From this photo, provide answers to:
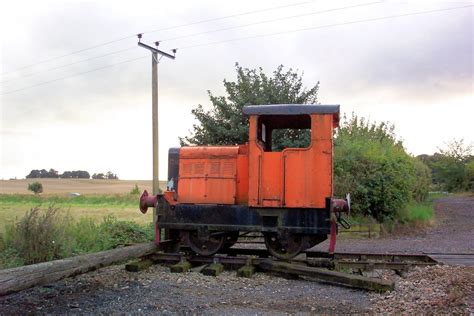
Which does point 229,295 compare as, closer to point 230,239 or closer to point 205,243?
point 205,243

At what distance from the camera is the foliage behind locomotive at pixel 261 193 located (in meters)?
8.53

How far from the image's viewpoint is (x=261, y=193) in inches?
343

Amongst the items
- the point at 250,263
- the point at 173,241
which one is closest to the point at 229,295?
the point at 250,263

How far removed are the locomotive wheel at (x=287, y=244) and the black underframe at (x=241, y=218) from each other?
0.30 metres

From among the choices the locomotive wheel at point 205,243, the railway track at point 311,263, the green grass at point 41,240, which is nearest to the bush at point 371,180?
the railway track at point 311,263

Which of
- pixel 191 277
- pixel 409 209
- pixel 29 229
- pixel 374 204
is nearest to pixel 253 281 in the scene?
pixel 191 277

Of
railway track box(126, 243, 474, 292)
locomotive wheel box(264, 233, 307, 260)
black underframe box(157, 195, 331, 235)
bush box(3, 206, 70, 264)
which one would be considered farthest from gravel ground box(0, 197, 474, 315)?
bush box(3, 206, 70, 264)

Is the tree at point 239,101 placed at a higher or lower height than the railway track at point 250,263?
higher

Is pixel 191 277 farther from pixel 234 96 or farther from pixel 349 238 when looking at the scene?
pixel 234 96

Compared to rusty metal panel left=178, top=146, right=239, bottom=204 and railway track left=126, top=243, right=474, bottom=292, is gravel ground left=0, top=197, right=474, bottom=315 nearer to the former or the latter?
railway track left=126, top=243, right=474, bottom=292

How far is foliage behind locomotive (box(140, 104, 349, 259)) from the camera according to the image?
853cm

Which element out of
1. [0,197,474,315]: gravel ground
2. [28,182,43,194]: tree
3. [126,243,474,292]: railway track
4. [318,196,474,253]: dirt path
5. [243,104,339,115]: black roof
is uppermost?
[243,104,339,115]: black roof

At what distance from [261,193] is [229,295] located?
2293mm

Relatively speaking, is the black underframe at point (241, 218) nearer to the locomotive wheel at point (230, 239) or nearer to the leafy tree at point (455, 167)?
the locomotive wheel at point (230, 239)
